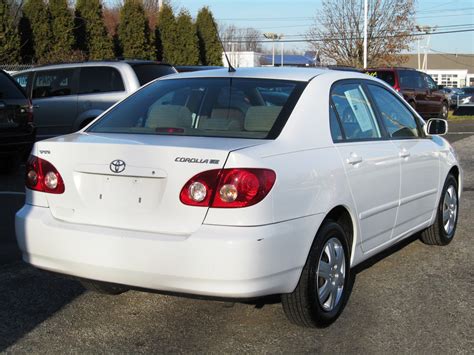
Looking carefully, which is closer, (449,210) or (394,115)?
(394,115)

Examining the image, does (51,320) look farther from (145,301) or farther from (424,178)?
(424,178)

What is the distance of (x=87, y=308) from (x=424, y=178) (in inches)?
115

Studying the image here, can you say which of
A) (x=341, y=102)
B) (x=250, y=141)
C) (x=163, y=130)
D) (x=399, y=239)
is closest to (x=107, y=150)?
(x=163, y=130)

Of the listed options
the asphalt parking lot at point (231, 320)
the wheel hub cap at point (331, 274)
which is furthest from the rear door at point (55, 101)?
the wheel hub cap at point (331, 274)

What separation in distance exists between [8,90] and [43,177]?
612 cm

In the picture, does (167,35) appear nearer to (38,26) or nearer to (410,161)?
(38,26)

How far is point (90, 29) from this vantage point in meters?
29.4

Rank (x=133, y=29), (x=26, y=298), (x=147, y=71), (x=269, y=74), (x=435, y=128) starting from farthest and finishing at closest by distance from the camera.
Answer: (x=133, y=29)
(x=147, y=71)
(x=435, y=128)
(x=269, y=74)
(x=26, y=298)

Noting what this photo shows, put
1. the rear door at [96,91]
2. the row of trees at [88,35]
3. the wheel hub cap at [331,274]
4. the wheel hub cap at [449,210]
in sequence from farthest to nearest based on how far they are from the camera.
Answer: the row of trees at [88,35], the rear door at [96,91], the wheel hub cap at [449,210], the wheel hub cap at [331,274]

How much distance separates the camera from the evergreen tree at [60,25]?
27.7 metres

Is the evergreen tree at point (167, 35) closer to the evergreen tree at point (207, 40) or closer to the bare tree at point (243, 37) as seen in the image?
the evergreen tree at point (207, 40)

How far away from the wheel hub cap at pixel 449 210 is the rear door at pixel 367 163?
1.44 meters

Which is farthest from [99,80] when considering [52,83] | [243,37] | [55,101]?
[243,37]

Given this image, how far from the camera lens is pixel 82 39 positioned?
29.7 m
